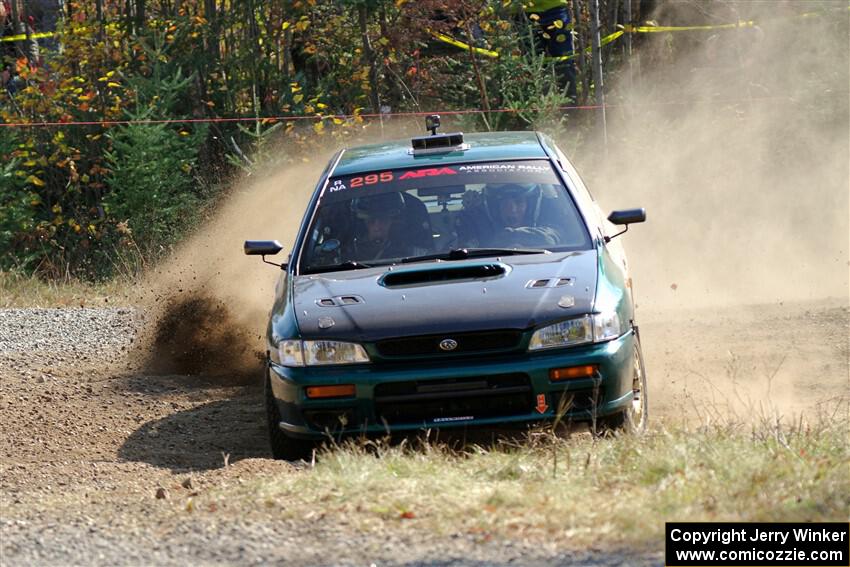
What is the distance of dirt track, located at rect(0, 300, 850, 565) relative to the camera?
4836 mm

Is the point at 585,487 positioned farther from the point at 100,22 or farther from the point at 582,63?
the point at 100,22

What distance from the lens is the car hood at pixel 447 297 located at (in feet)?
21.8

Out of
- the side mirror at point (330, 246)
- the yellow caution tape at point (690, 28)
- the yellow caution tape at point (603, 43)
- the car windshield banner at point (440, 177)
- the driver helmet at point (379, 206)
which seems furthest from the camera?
the yellow caution tape at point (690, 28)

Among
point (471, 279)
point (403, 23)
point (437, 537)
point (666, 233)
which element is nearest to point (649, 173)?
point (666, 233)

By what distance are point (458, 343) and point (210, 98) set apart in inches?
561

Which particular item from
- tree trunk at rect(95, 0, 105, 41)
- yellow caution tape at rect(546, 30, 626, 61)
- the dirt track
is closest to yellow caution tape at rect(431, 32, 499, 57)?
yellow caution tape at rect(546, 30, 626, 61)

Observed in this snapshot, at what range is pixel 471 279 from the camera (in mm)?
7066

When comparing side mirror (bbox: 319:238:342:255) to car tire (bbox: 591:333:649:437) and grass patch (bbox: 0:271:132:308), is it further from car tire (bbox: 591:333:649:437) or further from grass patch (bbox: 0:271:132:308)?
grass patch (bbox: 0:271:132:308)

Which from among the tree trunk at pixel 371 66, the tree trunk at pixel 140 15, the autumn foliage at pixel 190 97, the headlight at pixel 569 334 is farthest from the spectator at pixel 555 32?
the headlight at pixel 569 334

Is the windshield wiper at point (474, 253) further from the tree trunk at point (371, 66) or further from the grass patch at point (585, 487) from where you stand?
the tree trunk at point (371, 66)

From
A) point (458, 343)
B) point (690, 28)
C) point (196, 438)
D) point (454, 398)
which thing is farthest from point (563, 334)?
point (690, 28)

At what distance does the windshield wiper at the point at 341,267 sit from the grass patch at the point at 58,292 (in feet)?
24.7

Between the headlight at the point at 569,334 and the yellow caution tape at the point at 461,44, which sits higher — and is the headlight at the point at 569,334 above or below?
above

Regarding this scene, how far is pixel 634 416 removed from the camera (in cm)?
700
